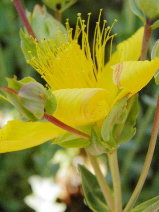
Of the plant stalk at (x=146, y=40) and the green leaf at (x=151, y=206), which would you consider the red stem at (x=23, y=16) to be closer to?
the plant stalk at (x=146, y=40)

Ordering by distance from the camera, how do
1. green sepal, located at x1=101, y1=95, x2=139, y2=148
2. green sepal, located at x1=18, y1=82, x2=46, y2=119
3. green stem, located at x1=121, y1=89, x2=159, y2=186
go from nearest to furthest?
green sepal, located at x1=18, y1=82, x2=46, y2=119
green sepal, located at x1=101, y1=95, x2=139, y2=148
green stem, located at x1=121, y1=89, x2=159, y2=186

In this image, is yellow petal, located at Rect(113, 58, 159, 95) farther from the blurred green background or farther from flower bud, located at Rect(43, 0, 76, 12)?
the blurred green background

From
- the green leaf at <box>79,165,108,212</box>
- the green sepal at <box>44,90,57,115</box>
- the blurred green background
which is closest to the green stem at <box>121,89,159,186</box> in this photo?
the blurred green background

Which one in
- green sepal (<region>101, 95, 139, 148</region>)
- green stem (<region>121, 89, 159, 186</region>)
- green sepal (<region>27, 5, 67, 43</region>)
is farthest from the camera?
green stem (<region>121, 89, 159, 186</region>)

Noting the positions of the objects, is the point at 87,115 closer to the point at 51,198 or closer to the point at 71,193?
the point at 51,198

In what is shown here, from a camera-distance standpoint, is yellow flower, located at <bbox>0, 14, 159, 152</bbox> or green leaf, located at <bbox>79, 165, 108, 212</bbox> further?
green leaf, located at <bbox>79, 165, 108, 212</bbox>

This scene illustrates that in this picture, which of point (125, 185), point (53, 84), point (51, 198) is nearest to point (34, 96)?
point (53, 84)

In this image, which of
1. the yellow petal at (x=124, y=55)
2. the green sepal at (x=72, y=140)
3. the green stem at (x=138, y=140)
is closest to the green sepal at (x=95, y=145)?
the green sepal at (x=72, y=140)
